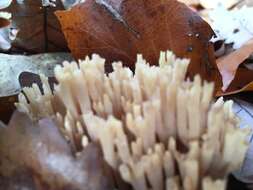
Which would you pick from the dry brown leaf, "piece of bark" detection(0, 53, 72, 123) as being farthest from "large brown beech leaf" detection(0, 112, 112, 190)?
the dry brown leaf

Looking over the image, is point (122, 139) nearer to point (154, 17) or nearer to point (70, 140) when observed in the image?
point (70, 140)

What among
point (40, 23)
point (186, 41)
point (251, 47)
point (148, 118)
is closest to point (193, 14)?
point (186, 41)

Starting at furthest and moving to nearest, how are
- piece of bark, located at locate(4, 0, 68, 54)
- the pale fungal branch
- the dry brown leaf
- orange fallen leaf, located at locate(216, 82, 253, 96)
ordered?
piece of bark, located at locate(4, 0, 68, 54), the dry brown leaf, orange fallen leaf, located at locate(216, 82, 253, 96), the pale fungal branch

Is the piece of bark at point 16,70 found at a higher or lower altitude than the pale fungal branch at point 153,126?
lower

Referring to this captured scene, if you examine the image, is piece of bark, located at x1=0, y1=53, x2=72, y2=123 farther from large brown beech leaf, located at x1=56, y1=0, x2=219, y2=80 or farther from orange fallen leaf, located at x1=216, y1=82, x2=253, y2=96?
orange fallen leaf, located at x1=216, y1=82, x2=253, y2=96

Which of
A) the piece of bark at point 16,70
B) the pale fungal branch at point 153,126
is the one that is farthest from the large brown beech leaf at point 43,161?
the piece of bark at point 16,70

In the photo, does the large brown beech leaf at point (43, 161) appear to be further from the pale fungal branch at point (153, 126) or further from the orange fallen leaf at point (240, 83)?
the orange fallen leaf at point (240, 83)

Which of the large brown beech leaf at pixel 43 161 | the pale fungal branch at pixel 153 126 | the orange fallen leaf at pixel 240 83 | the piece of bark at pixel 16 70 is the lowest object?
the orange fallen leaf at pixel 240 83

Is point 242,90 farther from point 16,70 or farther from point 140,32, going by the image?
point 16,70
